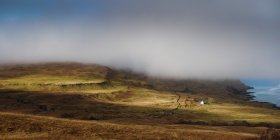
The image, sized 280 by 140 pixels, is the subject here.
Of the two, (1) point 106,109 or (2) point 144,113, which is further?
(1) point 106,109

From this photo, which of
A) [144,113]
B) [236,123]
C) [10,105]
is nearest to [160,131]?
[236,123]


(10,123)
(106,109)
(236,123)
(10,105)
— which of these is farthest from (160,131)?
(10,105)

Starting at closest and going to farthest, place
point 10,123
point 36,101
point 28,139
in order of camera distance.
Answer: point 28,139 < point 10,123 < point 36,101

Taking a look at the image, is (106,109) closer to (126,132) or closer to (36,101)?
(36,101)

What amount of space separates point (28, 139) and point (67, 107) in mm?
131745

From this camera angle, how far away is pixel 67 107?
18075 cm

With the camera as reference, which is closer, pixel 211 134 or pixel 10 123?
pixel 10 123

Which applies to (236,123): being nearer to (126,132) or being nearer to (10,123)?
(126,132)

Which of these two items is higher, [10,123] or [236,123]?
[10,123]

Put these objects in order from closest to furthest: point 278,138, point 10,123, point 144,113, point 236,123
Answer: point 10,123 < point 278,138 < point 236,123 < point 144,113

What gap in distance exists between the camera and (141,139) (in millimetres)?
55062

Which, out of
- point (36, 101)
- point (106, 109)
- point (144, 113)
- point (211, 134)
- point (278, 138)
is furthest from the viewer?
point (36, 101)

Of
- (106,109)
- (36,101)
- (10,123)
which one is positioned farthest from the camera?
(36,101)

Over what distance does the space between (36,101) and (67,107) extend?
24.4 m
